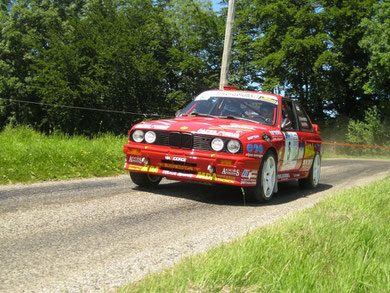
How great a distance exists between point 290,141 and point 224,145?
5.86 ft

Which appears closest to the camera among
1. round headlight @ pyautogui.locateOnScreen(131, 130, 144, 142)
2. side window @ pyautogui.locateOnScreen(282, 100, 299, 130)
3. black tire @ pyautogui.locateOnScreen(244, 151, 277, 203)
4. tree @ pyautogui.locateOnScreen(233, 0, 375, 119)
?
black tire @ pyautogui.locateOnScreen(244, 151, 277, 203)

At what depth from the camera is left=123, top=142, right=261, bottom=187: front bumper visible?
6.23 m

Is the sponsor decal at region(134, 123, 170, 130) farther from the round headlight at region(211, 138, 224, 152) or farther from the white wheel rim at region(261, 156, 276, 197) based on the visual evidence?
the white wheel rim at region(261, 156, 276, 197)

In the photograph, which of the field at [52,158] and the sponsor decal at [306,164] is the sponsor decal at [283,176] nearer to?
the sponsor decal at [306,164]

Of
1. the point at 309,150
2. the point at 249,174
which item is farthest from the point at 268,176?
the point at 309,150

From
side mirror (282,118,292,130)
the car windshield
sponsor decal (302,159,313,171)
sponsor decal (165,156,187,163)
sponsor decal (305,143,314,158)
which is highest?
the car windshield

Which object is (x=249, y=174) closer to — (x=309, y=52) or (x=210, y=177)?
(x=210, y=177)

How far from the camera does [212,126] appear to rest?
21.5 ft

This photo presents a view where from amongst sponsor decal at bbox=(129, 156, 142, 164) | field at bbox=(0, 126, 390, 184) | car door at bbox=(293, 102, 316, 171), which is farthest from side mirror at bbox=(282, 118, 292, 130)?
field at bbox=(0, 126, 390, 184)

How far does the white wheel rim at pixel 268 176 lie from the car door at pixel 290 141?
376 mm

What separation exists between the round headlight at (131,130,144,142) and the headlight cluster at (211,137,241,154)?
1151mm

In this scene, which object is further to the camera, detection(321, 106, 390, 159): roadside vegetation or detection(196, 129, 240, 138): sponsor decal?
detection(321, 106, 390, 159): roadside vegetation

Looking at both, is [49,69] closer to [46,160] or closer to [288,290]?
[46,160]

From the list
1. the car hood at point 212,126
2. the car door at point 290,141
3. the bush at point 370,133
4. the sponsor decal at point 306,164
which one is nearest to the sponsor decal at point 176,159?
the car hood at point 212,126
